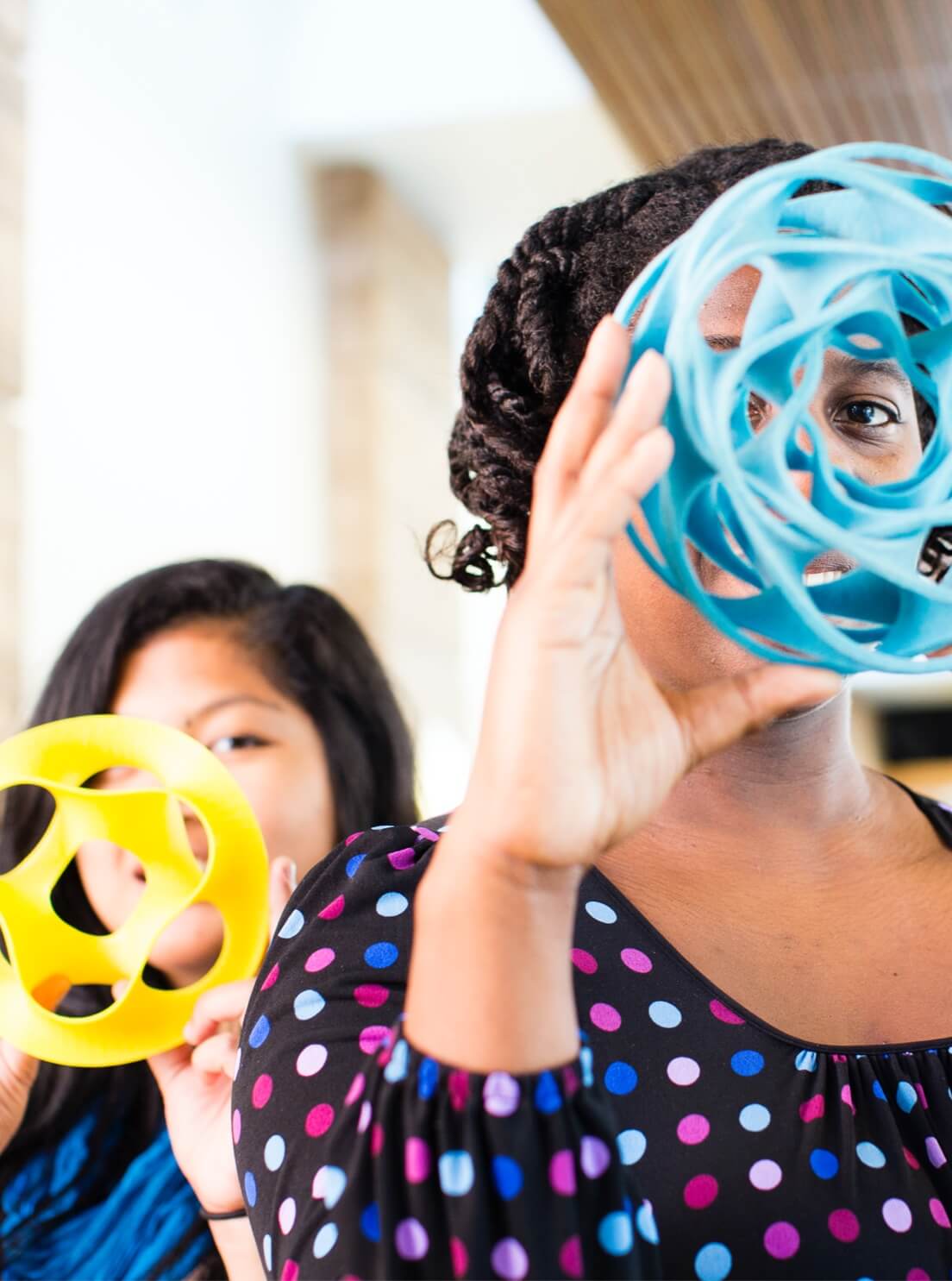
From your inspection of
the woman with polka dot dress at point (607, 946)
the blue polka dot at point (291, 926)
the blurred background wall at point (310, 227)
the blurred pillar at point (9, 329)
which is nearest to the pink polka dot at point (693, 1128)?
the woman with polka dot dress at point (607, 946)

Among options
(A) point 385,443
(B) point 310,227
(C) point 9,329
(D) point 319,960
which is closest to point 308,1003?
(D) point 319,960

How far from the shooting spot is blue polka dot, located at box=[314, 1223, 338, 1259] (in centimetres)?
62

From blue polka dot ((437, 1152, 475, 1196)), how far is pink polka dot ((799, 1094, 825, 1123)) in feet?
0.75

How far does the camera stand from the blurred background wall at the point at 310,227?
193cm

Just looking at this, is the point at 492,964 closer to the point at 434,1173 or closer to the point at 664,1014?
the point at 434,1173

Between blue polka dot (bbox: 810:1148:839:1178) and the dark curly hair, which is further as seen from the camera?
the dark curly hair

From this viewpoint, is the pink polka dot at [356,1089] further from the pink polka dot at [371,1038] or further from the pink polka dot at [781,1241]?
the pink polka dot at [781,1241]

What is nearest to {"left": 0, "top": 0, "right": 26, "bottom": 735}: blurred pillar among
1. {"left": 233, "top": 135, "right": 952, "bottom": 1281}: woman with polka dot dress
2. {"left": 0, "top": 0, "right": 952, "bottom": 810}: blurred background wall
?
{"left": 0, "top": 0, "right": 952, "bottom": 810}: blurred background wall

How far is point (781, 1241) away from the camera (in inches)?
28.0

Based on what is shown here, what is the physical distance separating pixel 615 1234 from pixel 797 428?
1.17 ft

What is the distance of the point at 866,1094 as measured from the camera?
2.52ft

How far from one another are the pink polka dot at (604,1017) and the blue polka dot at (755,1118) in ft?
0.24

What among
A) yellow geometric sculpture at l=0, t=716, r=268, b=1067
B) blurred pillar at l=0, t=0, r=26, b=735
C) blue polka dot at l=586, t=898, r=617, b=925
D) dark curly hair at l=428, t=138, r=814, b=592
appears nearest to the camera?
blue polka dot at l=586, t=898, r=617, b=925

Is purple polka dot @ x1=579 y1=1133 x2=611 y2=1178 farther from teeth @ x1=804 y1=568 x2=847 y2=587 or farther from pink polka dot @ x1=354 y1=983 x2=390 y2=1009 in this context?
teeth @ x1=804 y1=568 x2=847 y2=587
